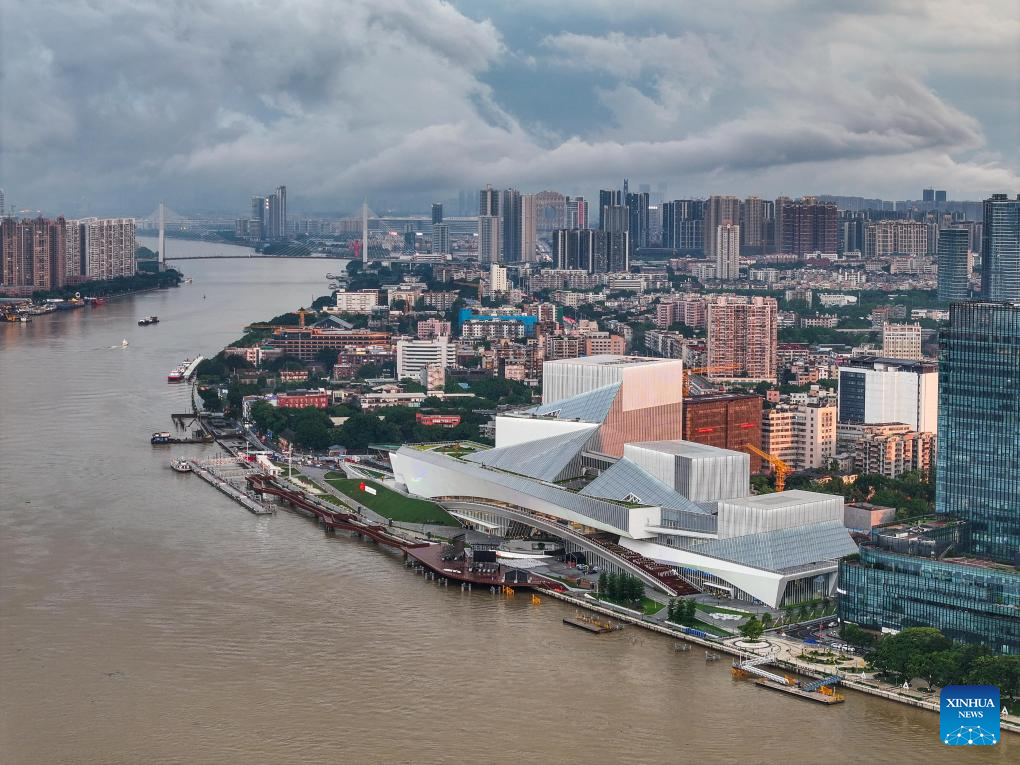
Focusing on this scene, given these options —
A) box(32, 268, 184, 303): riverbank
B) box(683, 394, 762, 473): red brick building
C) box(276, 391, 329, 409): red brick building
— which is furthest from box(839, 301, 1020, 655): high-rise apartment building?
box(32, 268, 184, 303): riverbank

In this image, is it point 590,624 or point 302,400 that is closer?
point 590,624

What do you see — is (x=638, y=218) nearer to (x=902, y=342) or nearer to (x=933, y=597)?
(x=902, y=342)

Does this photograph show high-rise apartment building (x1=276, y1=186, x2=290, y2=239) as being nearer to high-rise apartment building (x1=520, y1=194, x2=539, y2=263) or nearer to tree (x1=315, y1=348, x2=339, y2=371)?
high-rise apartment building (x1=520, y1=194, x2=539, y2=263)

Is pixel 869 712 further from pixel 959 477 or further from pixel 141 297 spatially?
pixel 141 297

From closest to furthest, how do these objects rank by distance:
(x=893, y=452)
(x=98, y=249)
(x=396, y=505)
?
(x=396, y=505), (x=893, y=452), (x=98, y=249)

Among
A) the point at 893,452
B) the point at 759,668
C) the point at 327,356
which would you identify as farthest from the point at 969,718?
the point at 327,356

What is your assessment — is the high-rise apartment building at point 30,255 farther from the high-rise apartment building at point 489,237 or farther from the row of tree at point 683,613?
the row of tree at point 683,613

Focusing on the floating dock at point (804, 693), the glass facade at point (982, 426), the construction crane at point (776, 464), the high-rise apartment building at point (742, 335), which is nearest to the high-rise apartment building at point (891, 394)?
the construction crane at point (776, 464)
